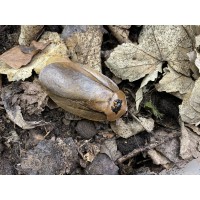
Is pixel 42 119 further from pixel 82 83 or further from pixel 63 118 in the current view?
pixel 82 83

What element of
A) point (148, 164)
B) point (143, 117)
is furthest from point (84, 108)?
point (148, 164)

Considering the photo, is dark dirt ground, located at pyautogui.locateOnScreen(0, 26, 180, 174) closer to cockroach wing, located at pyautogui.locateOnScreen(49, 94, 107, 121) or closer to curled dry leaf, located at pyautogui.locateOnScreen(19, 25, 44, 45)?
cockroach wing, located at pyautogui.locateOnScreen(49, 94, 107, 121)

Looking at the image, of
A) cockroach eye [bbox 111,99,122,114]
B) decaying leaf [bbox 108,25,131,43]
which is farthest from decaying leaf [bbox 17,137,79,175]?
decaying leaf [bbox 108,25,131,43]

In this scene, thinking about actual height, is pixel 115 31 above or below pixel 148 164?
above

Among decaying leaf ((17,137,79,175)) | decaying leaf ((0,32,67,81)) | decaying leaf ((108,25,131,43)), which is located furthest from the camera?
decaying leaf ((108,25,131,43))

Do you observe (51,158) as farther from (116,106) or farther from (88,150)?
(116,106)

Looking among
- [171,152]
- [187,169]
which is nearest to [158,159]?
[171,152]

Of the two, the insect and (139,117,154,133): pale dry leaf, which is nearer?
the insect
